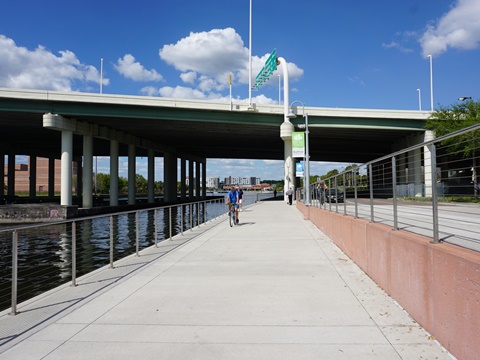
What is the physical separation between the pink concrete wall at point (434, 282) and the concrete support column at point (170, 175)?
5768 cm

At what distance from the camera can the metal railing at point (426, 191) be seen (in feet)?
12.3

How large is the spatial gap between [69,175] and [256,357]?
126ft

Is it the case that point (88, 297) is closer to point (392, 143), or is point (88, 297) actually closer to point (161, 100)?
point (161, 100)

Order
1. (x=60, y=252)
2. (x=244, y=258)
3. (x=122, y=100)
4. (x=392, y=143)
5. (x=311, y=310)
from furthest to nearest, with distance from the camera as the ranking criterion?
(x=392, y=143) → (x=122, y=100) → (x=60, y=252) → (x=244, y=258) → (x=311, y=310)

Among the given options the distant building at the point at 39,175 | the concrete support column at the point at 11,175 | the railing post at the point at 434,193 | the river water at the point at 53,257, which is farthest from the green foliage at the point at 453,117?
the distant building at the point at 39,175

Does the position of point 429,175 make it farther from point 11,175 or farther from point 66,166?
point 11,175

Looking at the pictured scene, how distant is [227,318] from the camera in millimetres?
4754

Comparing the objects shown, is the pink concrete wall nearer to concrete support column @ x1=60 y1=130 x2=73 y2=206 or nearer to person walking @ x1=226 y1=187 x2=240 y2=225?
person walking @ x1=226 y1=187 x2=240 y2=225

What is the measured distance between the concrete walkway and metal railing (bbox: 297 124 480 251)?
44.7 inches

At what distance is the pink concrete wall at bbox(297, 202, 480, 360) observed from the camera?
3.24 m

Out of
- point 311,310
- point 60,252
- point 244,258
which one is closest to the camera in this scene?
point 311,310

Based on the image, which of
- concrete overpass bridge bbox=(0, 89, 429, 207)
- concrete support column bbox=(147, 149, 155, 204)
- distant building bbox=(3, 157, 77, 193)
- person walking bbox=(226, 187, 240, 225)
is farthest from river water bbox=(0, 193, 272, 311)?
distant building bbox=(3, 157, 77, 193)

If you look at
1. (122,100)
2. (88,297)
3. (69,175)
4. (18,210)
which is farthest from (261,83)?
(88,297)

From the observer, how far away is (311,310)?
5.02 meters
